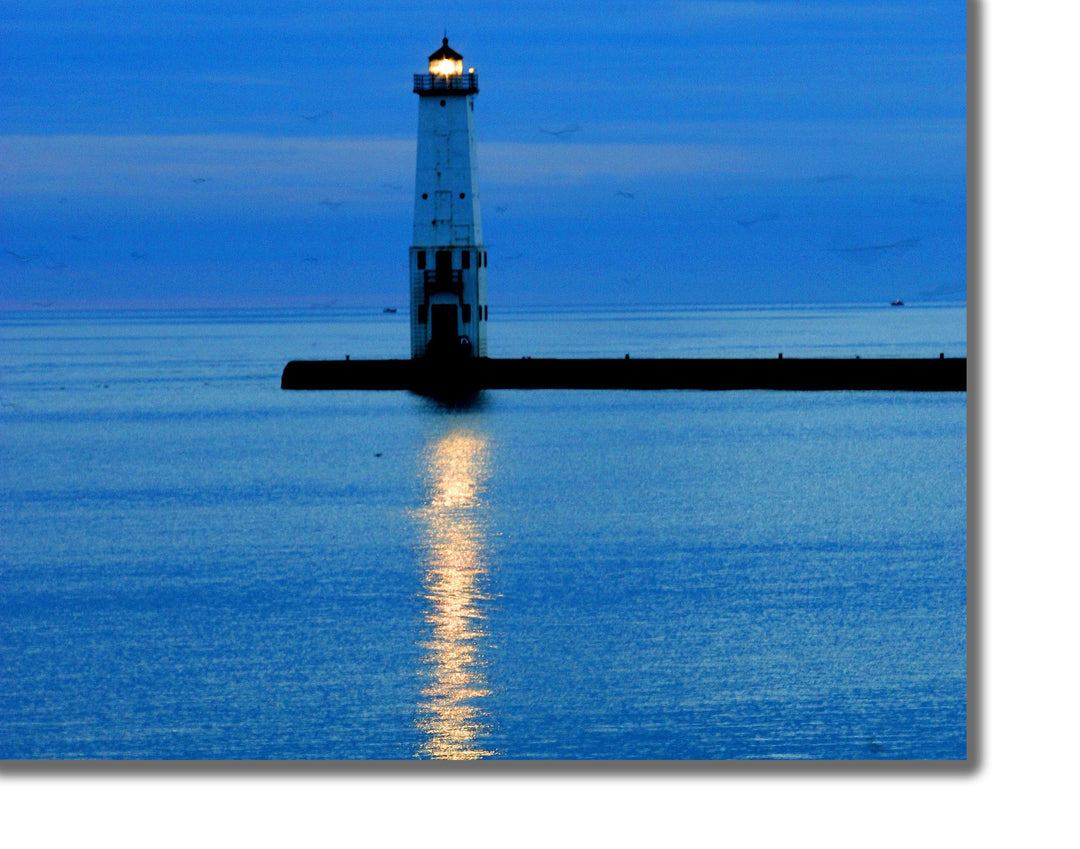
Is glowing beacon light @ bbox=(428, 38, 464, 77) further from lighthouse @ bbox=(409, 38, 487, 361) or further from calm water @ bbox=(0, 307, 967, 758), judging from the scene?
calm water @ bbox=(0, 307, 967, 758)

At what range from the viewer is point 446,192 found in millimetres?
48562

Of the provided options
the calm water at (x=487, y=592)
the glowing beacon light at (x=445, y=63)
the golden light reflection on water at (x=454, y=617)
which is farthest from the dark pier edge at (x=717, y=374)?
the golden light reflection on water at (x=454, y=617)

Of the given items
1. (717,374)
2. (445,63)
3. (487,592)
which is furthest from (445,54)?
(487,592)

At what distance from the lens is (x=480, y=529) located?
95.5 ft

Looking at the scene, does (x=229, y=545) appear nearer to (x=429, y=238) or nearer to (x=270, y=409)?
(x=429, y=238)

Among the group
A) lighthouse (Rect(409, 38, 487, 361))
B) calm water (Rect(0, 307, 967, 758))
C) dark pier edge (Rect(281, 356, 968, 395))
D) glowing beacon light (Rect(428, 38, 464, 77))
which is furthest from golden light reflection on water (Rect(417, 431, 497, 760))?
dark pier edge (Rect(281, 356, 968, 395))

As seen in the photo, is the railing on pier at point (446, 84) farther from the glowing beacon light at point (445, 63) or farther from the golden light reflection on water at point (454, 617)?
the golden light reflection on water at point (454, 617)

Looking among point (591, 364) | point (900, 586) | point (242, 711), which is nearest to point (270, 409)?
point (591, 364)

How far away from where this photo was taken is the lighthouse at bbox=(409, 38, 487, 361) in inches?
1905

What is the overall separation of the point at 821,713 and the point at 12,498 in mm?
25713

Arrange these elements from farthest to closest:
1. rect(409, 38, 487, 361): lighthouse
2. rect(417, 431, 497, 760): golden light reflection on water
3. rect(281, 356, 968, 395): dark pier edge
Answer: rect(281, 356, 968, 395): dark pier edge, rect(409, 38, 487, 361): lighthouse, rect(417, 431, 497, 760): golden light reflection on water

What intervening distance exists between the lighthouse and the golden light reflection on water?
1233 cm

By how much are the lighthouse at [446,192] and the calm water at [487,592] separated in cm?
497

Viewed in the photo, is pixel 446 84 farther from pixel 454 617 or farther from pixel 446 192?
pixel 454 617
